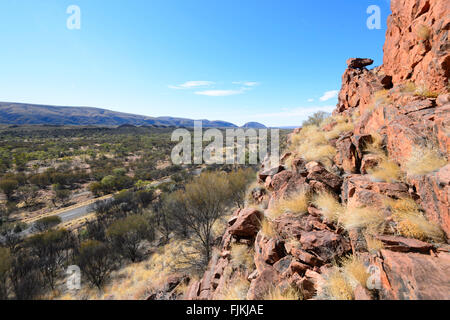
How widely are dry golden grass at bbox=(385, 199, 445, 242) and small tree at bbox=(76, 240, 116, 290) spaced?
60.9ft

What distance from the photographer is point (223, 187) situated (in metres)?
16.0

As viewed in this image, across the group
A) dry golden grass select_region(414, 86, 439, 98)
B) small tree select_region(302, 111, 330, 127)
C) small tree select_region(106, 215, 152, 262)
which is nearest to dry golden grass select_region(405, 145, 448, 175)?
dry golden grass select_region(414, 86, 439, 98)

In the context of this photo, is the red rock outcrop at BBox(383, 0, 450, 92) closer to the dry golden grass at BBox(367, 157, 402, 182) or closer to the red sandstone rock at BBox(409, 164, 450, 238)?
the dry golden grass at BBox(367, 157, 402, 182)

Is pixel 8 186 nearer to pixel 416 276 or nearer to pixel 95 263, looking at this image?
pixel 95 263

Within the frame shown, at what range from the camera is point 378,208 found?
3.30 meters

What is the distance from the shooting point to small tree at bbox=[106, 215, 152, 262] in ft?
56.2

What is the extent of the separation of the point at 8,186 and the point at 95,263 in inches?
1015

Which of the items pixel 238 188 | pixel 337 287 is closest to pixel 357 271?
pixel 337 287

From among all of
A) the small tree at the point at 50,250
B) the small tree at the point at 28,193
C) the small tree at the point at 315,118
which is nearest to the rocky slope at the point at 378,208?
the small tree at the point at 315,118

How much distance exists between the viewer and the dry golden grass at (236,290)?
4.19 m

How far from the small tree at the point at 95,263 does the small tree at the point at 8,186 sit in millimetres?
24217
